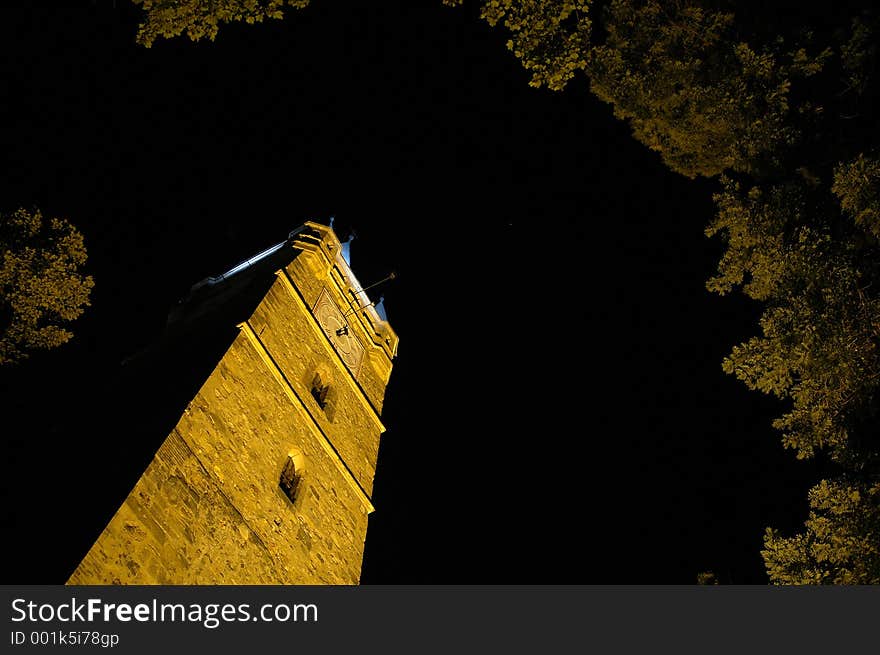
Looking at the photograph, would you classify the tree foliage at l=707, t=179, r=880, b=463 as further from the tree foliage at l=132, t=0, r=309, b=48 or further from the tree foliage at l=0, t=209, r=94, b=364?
the tree foliage at l=0, t=209, r=94, b=364

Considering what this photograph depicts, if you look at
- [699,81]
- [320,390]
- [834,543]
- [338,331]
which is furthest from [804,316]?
[338,331]

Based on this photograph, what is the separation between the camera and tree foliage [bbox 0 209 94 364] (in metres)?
11.6

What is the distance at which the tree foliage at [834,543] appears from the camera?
742 cm

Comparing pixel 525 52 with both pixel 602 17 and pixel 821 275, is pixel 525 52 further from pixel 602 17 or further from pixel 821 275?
pixel 821 275

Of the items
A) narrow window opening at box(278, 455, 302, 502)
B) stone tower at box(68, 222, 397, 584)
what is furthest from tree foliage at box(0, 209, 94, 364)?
narrow window opening at box(278, 455, 302, 502)

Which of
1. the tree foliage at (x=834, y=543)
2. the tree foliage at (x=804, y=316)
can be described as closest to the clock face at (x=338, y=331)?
the tree foliage at (x=804, y=316)

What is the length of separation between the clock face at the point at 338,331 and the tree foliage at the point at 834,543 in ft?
29.6

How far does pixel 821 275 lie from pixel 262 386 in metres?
8.03

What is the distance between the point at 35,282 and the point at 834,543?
12.5 m

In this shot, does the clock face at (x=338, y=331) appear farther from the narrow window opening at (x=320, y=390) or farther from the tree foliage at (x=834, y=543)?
the tree foliage at (x=834, y=543)

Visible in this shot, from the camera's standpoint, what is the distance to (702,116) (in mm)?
9992

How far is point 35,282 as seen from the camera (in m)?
11.7

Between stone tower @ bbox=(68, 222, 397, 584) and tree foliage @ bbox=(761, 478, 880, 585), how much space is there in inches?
Result: 246

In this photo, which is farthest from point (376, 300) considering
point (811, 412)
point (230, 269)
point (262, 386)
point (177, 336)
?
point (811, 412)
